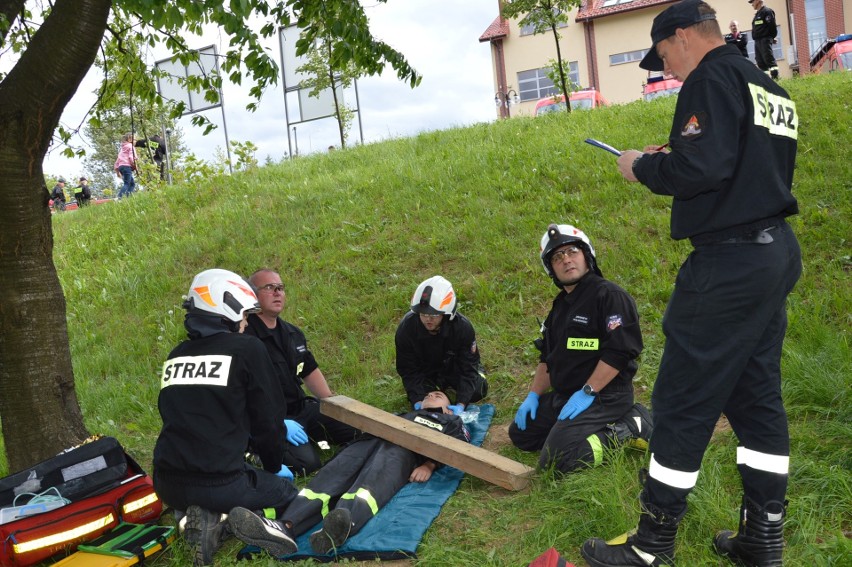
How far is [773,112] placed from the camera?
106 inches

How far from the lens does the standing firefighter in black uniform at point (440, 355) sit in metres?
5.91

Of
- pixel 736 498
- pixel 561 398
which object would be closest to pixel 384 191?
pixel 561 398

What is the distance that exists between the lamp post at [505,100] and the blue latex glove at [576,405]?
28032 millimetres

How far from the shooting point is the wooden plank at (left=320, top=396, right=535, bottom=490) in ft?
14.0

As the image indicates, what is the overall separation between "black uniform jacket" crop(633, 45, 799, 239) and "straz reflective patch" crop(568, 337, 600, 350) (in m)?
2.08

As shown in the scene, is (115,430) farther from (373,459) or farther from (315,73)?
(315,73)

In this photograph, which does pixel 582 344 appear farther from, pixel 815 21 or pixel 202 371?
pixel 815 21

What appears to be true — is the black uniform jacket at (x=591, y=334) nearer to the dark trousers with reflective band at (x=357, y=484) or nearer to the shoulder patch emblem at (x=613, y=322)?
the shoulder patch emblem at (x=613, y=322)

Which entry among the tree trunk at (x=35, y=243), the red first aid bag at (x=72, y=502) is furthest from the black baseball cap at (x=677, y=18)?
the red first aid bag at (x=72, y=502)

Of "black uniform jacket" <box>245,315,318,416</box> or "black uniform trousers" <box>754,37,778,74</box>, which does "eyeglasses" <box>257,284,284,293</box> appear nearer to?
"black uniform jacket" <box>245,315,318,416</box>

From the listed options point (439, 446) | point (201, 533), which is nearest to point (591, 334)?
point (439, 446)

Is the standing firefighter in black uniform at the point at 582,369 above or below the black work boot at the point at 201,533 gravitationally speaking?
above

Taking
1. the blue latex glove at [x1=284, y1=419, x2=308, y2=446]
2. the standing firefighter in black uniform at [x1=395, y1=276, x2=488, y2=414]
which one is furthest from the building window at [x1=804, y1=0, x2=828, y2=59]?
the blue latex glove at [x1=284, y1=419, x2=308, y2=446]

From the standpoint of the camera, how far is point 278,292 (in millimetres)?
5609
